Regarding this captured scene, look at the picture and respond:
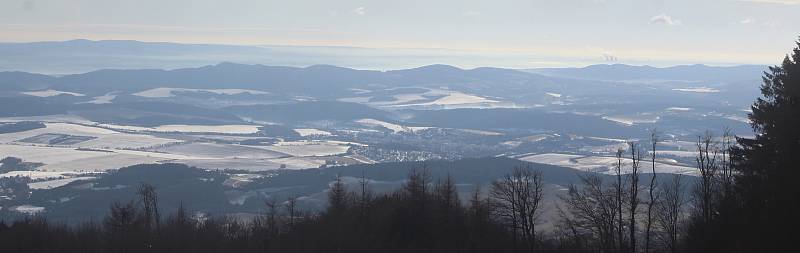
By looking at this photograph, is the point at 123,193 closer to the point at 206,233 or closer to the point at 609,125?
the point at 206,233

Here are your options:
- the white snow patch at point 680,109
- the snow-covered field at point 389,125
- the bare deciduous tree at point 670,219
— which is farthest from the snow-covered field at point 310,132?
the bare deciduous tree at point 670,219

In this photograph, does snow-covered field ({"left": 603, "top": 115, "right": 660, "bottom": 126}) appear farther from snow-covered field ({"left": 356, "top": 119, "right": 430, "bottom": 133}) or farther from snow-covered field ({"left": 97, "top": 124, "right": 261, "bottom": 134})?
snow-covered field ({"left": 97, "top": 124, "right": 261, "bottom": 134})

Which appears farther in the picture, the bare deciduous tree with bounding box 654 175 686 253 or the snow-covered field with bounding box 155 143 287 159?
the snow-covered field with bounding box 155 143 287 159

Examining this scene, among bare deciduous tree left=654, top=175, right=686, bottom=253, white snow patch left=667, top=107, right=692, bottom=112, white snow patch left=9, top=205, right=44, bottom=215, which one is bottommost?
white snow patch left=9, top=205, right=44, bottom=215

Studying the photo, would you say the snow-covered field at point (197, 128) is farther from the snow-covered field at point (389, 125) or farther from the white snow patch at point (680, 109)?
the white snow patch at point (680, 109)

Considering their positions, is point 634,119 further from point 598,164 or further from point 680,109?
point 598,164

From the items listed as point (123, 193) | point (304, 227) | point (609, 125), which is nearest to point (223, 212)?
point (123, 193)

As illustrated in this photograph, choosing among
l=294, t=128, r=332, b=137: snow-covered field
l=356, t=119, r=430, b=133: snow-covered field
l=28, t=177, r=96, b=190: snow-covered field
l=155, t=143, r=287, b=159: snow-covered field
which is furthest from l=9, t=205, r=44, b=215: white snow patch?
l=356, t=119, r=430, b=133: snow-covered field
